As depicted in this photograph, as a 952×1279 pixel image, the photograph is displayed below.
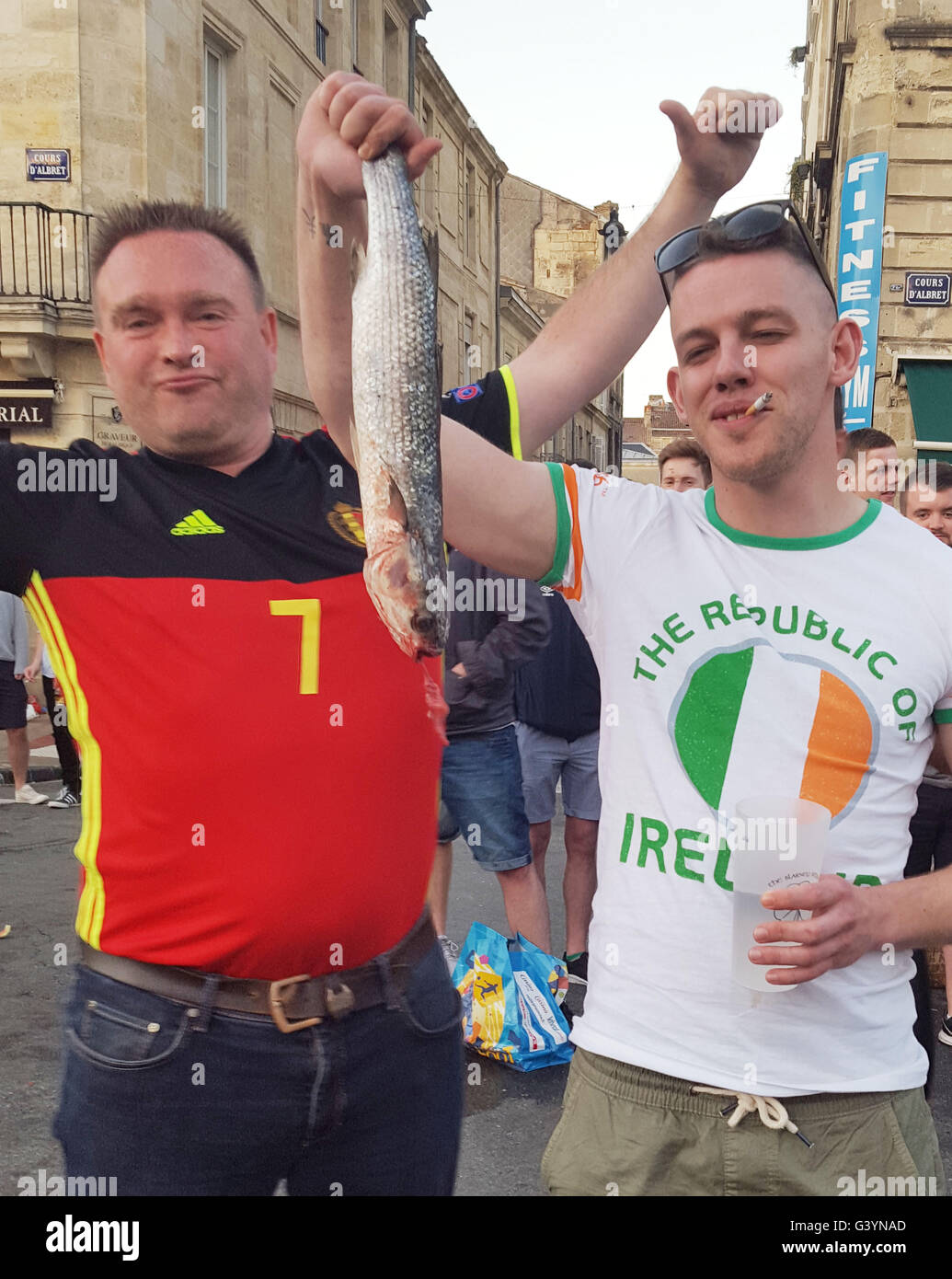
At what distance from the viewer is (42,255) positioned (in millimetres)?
14703

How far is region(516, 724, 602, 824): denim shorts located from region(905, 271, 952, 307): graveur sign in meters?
8.53

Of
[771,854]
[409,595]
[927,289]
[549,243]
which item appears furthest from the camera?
[549,243]

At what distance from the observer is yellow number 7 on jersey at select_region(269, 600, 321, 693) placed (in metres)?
1.62

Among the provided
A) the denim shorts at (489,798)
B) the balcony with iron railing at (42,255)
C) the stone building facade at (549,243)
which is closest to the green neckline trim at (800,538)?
the denim shorts at (489,798)

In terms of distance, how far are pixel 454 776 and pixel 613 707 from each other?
3.04 m

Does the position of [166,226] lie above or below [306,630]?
above

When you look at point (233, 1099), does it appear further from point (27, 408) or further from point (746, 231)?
point (27, 408)

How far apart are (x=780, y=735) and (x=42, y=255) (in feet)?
50.1

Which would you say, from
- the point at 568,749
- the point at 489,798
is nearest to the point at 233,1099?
the point at 489,798

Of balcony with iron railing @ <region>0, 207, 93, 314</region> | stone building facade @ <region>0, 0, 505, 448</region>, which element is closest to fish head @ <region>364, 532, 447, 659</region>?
stone building facade @ <region>0, 0, 505, 448</region>

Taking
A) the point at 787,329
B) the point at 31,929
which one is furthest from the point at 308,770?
the point at 31,929

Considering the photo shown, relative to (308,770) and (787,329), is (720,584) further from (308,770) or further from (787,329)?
(308,770)

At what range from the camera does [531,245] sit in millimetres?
46219

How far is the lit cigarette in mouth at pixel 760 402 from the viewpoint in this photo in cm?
158
